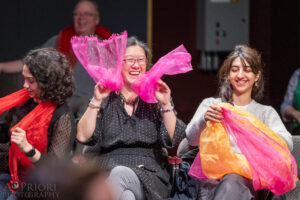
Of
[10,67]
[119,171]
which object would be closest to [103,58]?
[119,171]

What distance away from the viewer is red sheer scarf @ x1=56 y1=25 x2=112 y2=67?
12.2ft

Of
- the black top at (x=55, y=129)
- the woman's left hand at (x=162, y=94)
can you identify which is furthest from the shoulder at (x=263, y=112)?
the black top at (x=55, y=129)

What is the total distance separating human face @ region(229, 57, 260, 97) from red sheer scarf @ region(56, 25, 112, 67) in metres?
1.22

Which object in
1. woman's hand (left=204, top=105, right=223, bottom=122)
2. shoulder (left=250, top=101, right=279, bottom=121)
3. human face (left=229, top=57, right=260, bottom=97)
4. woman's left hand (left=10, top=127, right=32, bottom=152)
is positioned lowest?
woman's left hand (left=10, top=127, right=32, bottom=152)

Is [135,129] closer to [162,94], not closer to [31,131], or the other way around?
[162,94]

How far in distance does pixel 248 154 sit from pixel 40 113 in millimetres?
1026

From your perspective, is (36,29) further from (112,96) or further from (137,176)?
(137,176)

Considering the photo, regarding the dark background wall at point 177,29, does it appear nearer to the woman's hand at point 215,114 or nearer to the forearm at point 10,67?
the forearm at point 10,67

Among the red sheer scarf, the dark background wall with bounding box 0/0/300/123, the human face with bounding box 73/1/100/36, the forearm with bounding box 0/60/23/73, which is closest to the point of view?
the forearm with bounding box 0/60/23/73

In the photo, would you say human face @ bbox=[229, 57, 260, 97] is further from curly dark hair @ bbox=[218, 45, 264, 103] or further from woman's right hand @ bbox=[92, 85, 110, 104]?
woman's right hand @ bbox=[92, 85, 110, 104]

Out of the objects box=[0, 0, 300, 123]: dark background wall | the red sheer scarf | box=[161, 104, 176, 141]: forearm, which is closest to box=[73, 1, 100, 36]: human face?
the red sheer scarf

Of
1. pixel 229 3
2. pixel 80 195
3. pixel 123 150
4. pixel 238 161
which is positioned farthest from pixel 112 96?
pixel 229 3

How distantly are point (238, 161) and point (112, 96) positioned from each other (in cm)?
76

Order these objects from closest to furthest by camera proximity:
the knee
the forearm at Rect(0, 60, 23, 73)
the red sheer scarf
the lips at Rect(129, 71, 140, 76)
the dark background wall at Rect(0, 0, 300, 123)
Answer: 1. the knee
2. the lips at Rect(129, 71, 140, 76)
3. the forearm at Rect(0, 60, 23, 73)
4. the red sheer scarf
5. the dark background wall at Rect(0, 0, 300, 123)
